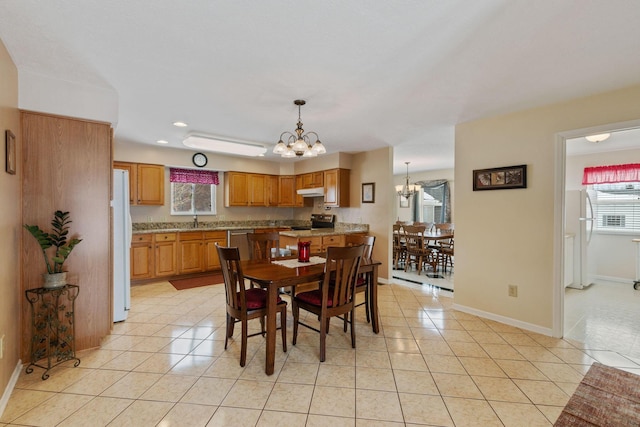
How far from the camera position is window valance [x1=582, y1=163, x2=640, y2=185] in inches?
184

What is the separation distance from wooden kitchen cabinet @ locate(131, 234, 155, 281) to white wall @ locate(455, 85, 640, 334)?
15.0 ft

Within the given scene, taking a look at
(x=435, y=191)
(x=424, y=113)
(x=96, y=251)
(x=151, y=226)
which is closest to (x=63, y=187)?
(x=96, y=251)

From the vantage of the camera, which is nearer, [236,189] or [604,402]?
[604,402]

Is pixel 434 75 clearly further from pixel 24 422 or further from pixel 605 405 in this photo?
pixel 24 422

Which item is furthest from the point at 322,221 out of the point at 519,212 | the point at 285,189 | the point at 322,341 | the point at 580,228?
the point at 580,228

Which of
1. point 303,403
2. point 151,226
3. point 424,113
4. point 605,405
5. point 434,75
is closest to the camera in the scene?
point 605,405

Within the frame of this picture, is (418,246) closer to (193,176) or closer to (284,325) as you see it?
(284,325)

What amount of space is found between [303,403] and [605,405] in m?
1.67

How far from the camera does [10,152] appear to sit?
201cm

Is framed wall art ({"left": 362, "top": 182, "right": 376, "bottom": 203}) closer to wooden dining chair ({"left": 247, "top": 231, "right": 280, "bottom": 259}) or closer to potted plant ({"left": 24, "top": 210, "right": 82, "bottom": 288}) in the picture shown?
wooden dining chair ({"left": 247, "top": 231, "right": 280, "bottom": 259})

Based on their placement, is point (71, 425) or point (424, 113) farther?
point (424, 113)

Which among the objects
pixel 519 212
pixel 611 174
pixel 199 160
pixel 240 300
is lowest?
pixel 240 300

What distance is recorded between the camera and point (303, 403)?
190 cm

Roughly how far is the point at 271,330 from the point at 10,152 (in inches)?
85.5
